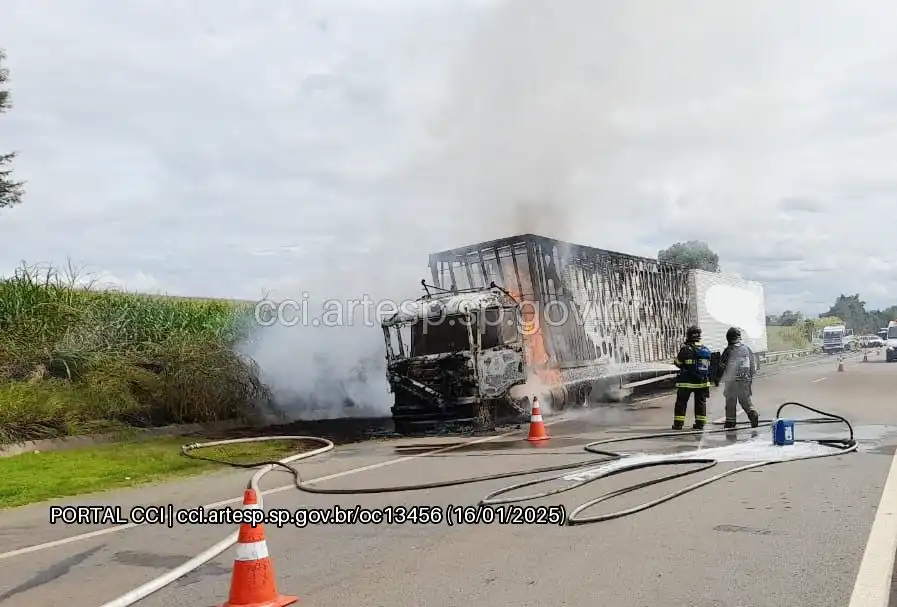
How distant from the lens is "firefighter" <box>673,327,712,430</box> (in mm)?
11875

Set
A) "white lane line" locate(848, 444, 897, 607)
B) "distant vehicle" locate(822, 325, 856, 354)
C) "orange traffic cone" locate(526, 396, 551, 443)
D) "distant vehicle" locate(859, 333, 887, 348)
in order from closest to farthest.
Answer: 1. "white lane line" locate(848, 444, 897, 607)
2. "orange traffic cone" locate(526, 396, 551, 443)
3. "distant vehicle" locate(822, 325, 856, 354)
4. "distant vehicle" locate(859, 333, 887, 348)

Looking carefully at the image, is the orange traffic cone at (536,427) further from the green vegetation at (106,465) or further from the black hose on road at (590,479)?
the green vegetation at (106,465)

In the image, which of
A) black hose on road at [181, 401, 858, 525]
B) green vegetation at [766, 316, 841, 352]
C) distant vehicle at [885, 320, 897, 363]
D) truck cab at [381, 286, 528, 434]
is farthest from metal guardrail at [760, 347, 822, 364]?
black hose on road at [181, 401, 858, 525]

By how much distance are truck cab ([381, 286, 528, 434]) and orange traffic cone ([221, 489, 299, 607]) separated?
8.02 metres

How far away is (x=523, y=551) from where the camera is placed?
207 inches

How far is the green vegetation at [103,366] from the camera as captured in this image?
39.3 feet

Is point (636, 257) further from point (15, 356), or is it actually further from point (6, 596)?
point (6, 596)

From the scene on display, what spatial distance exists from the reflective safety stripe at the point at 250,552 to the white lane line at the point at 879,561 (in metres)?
3.16

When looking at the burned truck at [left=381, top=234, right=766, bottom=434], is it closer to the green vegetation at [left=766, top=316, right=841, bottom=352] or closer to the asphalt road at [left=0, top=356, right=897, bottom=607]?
the asphalt road at [left=0, top=356, right=897, bottom=607]

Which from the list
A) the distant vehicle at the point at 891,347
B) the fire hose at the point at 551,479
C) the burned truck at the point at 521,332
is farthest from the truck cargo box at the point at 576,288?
the distant vehicle at the point at 891,347

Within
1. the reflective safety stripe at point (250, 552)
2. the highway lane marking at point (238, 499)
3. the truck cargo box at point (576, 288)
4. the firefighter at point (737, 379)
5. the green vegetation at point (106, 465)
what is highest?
the truck cargo box at point (576, 288)

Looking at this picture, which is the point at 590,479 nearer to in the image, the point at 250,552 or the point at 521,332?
the point at 250,552

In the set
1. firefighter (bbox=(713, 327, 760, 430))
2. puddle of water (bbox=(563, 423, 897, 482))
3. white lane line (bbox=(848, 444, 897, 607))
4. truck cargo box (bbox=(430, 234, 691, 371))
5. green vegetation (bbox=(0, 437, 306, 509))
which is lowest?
white lane line (bbox=(848, 444, 897, 607))

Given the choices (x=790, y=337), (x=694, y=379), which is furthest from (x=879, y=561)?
(x=790, y=337)
